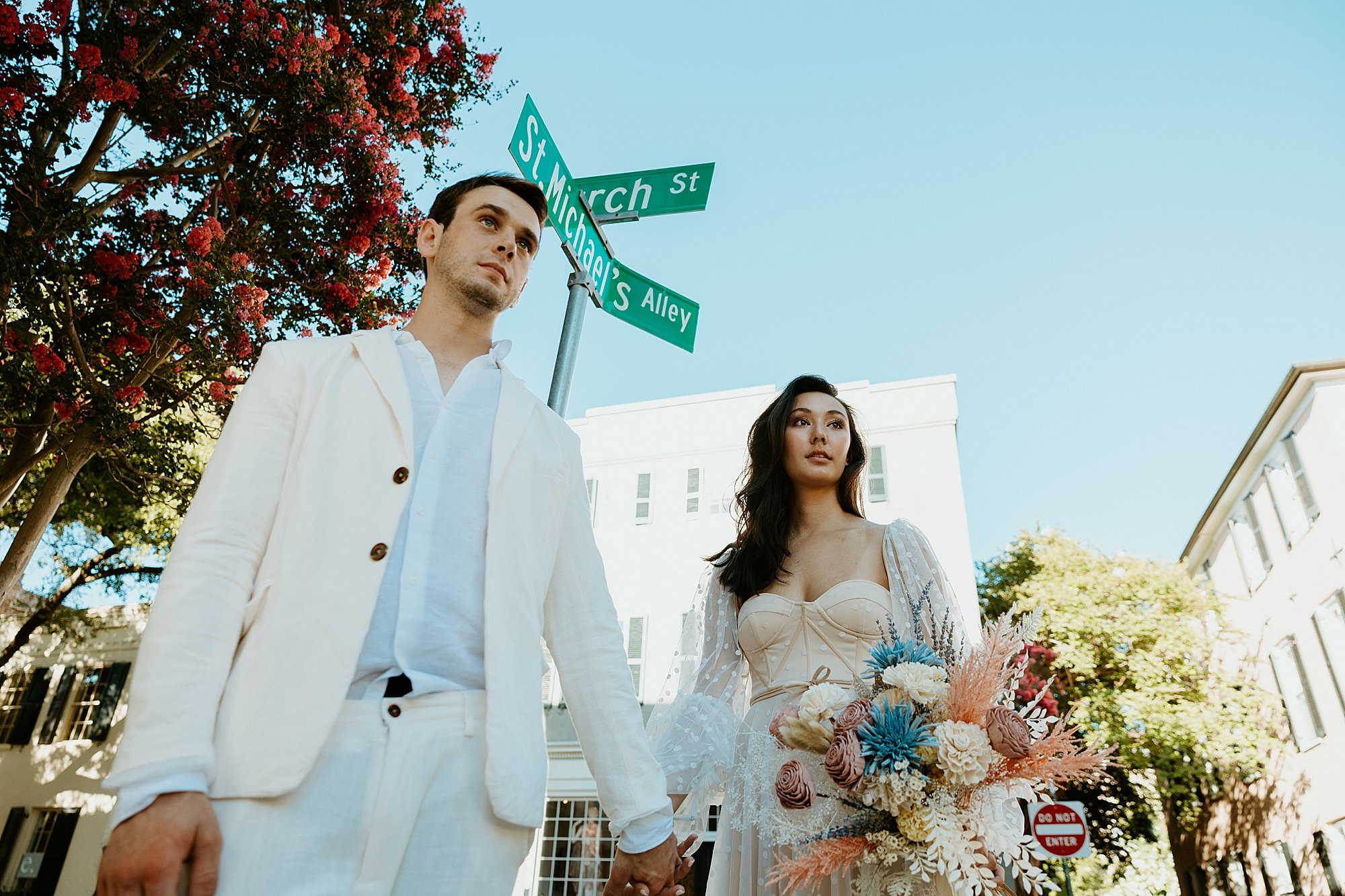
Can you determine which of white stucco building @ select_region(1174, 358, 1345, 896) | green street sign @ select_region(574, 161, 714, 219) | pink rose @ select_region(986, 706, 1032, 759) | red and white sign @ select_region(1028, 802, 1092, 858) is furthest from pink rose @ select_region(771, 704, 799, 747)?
white stucco building @ select_region(1174, 358, 1345, 896)

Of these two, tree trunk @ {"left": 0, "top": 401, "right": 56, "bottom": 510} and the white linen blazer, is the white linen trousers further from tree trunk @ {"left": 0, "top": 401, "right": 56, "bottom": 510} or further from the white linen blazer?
tree trunk @ {"left": 0, "top": 401, "right": 56, "bottom": 510}

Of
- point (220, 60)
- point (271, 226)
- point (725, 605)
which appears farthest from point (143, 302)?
point (725, 605)

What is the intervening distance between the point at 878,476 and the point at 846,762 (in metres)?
17.6

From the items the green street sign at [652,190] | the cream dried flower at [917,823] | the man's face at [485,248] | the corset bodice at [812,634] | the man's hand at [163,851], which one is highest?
the green street sign at [652,190]

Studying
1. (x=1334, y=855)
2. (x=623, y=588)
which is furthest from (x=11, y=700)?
(x=1334, y=855)

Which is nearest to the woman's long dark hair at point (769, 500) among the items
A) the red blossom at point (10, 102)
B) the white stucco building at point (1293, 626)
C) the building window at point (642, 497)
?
the red blossom at point (10, 102)

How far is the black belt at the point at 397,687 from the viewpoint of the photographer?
170 cm

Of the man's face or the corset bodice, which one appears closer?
the man's face

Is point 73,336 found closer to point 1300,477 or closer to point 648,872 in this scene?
point 648,872

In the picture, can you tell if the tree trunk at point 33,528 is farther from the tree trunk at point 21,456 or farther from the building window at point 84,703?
the building window at point 84,703

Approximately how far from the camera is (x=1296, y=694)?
1898 cm

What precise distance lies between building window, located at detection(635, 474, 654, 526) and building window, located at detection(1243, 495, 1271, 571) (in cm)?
1531

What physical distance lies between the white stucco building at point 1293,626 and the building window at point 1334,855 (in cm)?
3

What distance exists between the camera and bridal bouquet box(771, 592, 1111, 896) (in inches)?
96.5
